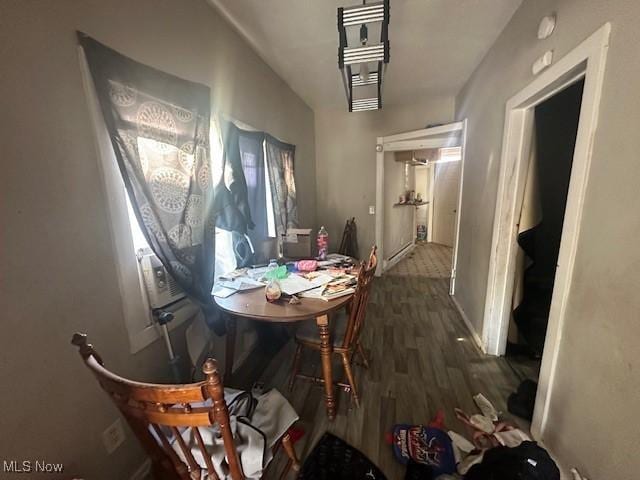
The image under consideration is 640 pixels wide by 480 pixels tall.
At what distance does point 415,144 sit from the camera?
11.3ft

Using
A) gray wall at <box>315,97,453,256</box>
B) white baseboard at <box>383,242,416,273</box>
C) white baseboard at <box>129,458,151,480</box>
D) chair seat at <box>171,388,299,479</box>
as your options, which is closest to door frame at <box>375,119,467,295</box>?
gray wall at <box>315,97,453,256</box>

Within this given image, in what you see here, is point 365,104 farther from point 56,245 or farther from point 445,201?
point 445,201

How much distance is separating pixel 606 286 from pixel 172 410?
1.50m

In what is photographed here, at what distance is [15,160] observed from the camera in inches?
31.5

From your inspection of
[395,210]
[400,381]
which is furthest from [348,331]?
[395,210]

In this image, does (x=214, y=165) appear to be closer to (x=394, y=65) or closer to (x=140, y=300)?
(x=140, y=300)

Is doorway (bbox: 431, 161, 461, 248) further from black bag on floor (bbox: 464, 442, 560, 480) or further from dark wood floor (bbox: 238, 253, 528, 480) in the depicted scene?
black bag on floor (bbox: 464, 442, 560, 480)

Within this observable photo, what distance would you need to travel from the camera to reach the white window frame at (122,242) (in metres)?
1.02

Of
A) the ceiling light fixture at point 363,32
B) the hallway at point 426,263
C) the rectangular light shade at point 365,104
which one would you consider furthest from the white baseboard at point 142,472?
the hallway at point 426,263

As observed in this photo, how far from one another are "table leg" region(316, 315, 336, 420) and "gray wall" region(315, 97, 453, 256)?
2742mm

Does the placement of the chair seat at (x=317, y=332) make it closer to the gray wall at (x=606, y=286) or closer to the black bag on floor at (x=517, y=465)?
the black bag on floor at (x=517, y=465)

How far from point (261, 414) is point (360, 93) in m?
3.39

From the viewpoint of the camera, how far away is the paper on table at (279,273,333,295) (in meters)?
1.50

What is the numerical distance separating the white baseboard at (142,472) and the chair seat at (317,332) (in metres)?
0.94
